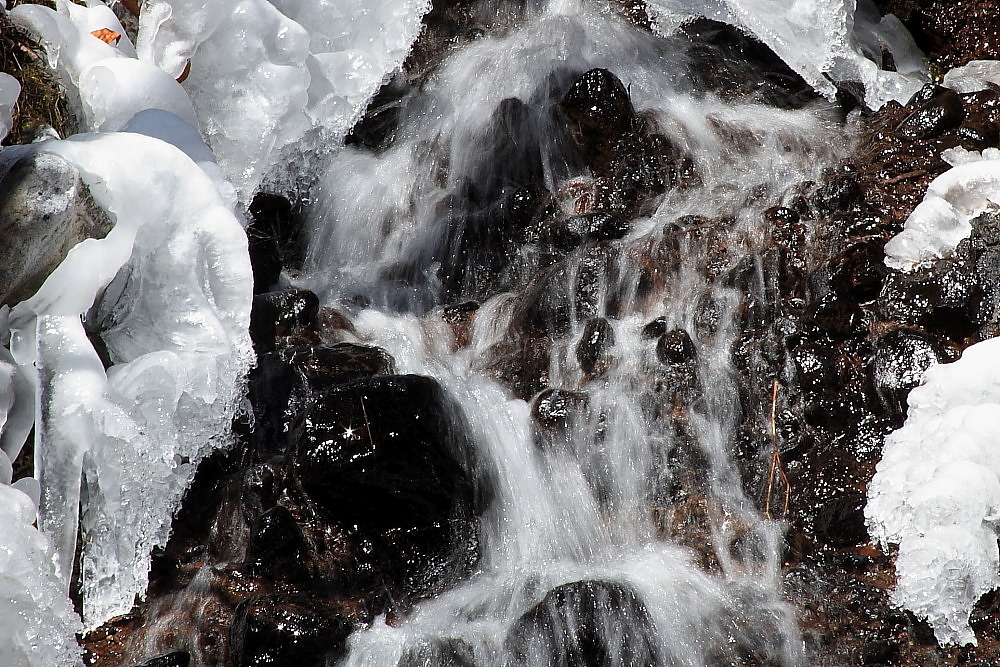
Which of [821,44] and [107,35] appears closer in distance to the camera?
[107,35]

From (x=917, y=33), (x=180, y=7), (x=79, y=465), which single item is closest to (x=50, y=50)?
(x=180, y=7)

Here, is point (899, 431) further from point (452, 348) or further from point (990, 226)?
point (452, 348)

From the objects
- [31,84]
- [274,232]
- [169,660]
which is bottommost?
[274,232]

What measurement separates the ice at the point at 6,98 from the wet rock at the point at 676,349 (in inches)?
128

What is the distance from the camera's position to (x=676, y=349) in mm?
4402

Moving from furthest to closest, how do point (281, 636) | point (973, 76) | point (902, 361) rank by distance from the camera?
point (973, 76) → point (902, 361) → point (281, 636)

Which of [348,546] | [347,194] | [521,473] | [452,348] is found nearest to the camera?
[348,546]

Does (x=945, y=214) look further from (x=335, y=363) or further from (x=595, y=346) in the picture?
(x=335, y=363)

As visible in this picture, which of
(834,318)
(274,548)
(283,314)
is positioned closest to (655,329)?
(834,318)

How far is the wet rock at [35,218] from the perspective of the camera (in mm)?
3344

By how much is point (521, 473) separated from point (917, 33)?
15.9 feet

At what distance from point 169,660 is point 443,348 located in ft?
7.22

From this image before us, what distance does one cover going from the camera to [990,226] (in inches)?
168

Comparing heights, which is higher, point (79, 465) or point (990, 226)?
point (990, 226)
